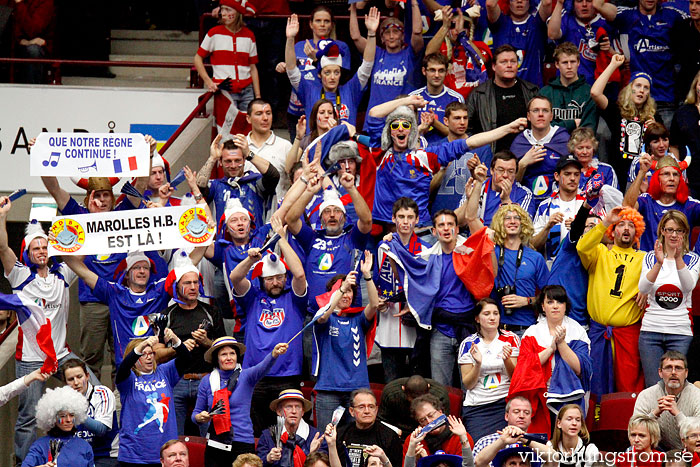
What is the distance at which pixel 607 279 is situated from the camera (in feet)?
35.1

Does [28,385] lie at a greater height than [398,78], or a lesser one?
lesser

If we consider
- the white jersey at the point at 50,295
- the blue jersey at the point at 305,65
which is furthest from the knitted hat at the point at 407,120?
the white jersey at the point at 50,295

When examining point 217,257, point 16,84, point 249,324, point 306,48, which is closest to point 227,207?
point 217,257

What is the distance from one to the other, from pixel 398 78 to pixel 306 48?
1038 millimetres

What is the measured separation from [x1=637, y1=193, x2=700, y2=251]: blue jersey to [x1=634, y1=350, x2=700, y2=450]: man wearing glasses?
6.26ft

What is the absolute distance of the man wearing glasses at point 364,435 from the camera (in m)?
9.52

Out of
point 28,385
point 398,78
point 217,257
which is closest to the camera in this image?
point 28,385

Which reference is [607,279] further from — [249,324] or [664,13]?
[664,13]

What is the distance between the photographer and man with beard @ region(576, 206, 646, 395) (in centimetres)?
1064

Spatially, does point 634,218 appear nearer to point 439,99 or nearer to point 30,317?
point 439,99

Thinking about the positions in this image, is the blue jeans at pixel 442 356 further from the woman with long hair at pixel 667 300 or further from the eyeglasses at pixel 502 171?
the eyeglasses at pixel 502 171

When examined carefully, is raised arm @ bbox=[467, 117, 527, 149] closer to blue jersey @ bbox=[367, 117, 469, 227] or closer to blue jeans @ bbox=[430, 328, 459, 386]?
blue jersey @ bbox=[367, 117, 469, 227]

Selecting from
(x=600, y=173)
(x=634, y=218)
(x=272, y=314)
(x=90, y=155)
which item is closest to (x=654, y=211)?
(x=600, y=173)

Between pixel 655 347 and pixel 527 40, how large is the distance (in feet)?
14.8
